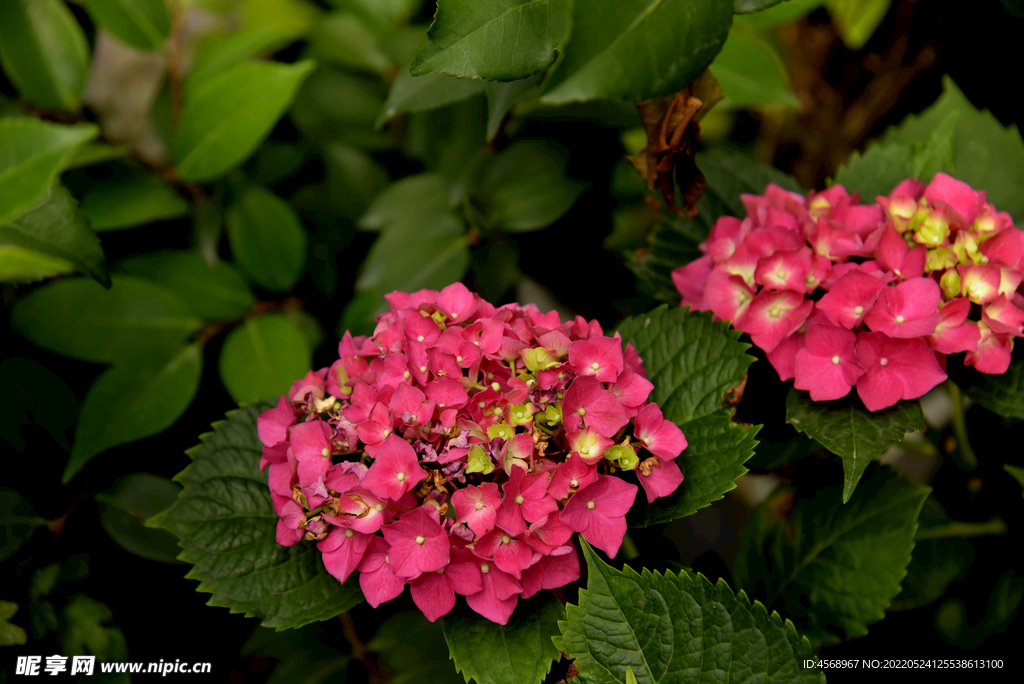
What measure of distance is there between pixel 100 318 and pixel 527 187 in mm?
714

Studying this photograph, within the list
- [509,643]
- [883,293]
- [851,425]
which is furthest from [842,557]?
[509,643]

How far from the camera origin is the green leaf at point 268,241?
46.4 inches

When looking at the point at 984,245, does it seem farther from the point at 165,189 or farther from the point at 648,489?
the point at 165,189

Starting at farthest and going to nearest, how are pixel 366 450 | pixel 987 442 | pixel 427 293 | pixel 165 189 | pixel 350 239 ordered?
1. pixel 350 239
2. pixel 165 189
3. pixel 987 442
4. pixel 427 293
5. pixel 366 450

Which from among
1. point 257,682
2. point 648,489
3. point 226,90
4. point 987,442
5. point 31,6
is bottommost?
point 257,682

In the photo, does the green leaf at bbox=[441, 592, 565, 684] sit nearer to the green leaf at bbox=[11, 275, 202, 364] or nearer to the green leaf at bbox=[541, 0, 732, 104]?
the green leaf at bbox=[541, 0, 732, 104]

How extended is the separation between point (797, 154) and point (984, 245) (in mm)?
1075

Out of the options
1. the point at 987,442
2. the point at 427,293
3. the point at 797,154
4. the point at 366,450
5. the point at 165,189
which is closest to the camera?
the point at 366,450

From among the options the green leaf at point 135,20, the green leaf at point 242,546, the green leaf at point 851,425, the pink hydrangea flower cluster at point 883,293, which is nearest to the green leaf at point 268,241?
the green leaf at point 135,20

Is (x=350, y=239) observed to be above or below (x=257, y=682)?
above

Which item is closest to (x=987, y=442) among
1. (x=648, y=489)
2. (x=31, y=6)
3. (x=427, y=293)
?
(x=648, y=489)

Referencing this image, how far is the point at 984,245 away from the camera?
0.73 m

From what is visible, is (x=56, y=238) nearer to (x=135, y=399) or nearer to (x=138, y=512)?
(x=135, y=399)

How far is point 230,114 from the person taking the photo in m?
1.06
